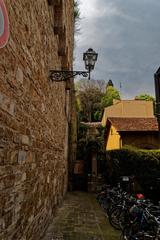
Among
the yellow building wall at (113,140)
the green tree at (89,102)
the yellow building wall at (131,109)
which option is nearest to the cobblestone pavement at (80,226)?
the yellow building wall at (113,140)

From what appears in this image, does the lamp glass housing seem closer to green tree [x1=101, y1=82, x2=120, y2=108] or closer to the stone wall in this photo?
the stone wall

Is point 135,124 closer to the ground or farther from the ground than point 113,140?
farther from the ground

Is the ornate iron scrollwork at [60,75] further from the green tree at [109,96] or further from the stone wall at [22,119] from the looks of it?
the green tree at [109,96]

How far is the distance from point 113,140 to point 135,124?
2388mm

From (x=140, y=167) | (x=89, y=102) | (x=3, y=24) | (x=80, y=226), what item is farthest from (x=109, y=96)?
(x=3, y=24)

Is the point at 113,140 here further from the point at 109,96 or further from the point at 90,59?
the point at 109,96

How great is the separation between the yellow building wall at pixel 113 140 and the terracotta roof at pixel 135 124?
65cm

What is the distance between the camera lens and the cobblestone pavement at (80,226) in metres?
5.09

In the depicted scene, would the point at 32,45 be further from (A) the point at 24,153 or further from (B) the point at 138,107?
(B) the point at 138,107

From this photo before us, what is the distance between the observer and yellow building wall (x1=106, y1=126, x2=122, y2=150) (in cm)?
1670

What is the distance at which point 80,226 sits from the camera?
5.85 metres

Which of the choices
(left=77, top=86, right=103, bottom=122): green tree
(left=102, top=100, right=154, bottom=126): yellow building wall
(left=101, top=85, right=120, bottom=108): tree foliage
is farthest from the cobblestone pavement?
(left=101, top=85, right=120, bottom=108): tree foliage

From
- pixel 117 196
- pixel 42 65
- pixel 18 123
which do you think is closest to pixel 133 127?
pixel 117 196

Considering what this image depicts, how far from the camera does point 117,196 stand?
7.19m
